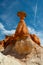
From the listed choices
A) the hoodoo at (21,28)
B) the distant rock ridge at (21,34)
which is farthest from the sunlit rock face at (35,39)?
the hoodoo at (21,28)

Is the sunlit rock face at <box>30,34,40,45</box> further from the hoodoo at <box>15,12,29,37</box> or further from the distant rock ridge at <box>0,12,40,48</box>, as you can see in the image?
the hoodoo at <box>15,12,29,37</box>

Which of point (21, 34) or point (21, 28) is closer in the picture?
point (21, 34)

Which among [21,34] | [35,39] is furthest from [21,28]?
[35,39]

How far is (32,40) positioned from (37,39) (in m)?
1.19

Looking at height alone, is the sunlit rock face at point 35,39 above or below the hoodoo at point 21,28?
below

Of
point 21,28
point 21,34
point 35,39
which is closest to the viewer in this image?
point 21,34

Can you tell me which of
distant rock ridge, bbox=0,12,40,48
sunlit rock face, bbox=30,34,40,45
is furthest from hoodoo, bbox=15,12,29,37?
sunlit rock face, bbox=30,34,40,45

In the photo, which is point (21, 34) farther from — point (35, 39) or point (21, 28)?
point (35, 39)

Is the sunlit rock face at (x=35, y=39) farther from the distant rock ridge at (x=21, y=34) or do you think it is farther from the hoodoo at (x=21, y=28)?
the hoodoo at (x=21, y=28)

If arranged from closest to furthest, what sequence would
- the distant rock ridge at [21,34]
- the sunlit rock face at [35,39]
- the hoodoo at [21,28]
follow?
1. the distant rock ridge at [21,34]
2. the hoodoo at [21,28]
3. the sunlit rock face at [35,39]

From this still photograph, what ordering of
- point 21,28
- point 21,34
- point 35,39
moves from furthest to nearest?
1. point 35,39
2. point 21,28
3. point 21,34

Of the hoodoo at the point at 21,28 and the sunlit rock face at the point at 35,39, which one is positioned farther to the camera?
the sunlit rock face at the point at 35,39

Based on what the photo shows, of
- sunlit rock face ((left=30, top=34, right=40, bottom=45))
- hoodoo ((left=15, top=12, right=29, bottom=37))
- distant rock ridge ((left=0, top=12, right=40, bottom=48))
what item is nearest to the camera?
distant rock ridge ((left=0, top=12, right=40, bottom=48))

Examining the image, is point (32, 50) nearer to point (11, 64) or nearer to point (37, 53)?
point (37, 53)
